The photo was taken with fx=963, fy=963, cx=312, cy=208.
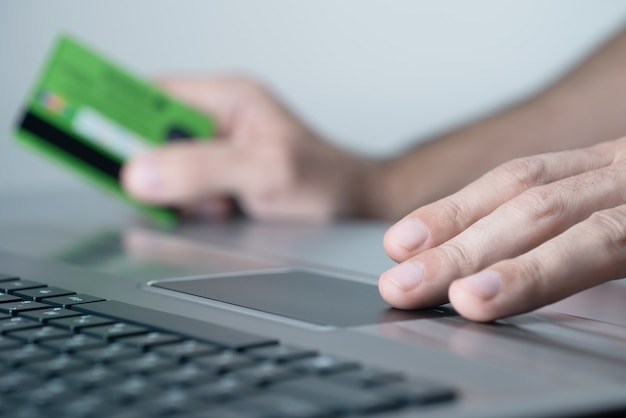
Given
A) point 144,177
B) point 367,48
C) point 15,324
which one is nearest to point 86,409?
point 15,324

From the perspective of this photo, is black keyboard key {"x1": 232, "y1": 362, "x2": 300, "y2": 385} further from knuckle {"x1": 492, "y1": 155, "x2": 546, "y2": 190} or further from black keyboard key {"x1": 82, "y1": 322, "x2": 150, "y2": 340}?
knuckle {"x1": 492, "y1": 155, "x2": 546, "y2": 190}

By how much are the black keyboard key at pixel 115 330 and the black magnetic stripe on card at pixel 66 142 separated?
1.86ft

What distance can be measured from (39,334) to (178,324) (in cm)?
6

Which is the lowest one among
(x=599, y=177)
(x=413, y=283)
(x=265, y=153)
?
(x=413, y=283)

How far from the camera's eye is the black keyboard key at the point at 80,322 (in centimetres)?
38

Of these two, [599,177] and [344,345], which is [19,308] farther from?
[599,177]

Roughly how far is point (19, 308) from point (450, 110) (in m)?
1.48

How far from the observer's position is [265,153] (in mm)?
1002

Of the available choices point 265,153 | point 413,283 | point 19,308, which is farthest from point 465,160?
point 19,308

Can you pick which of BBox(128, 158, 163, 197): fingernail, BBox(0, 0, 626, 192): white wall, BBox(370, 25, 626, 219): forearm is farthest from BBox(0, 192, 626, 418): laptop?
BBox(0, 0, 626, 192): white wall

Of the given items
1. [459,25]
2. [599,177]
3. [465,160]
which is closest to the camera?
[599,177]

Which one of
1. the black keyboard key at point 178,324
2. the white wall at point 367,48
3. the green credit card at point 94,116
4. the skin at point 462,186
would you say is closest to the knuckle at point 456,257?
the skin at point 462,186

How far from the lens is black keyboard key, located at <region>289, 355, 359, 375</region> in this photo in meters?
0.32

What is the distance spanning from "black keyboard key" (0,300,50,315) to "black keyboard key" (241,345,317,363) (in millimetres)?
127
